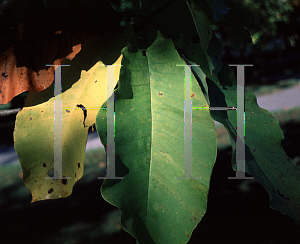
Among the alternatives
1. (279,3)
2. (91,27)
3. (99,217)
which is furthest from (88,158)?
(279,3)

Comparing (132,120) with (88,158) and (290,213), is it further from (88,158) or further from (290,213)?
(88,158)

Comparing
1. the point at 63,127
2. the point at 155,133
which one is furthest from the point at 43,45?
the point at 155,133

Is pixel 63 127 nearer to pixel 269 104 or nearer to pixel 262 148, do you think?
pixel 262 148

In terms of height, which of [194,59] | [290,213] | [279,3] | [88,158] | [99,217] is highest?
[279,3]

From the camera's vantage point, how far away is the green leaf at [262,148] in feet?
1.81

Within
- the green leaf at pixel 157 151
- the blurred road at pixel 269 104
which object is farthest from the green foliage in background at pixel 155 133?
the blurred road at pixel 269 104

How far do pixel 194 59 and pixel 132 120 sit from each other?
0.61 ft

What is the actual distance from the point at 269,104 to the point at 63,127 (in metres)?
9.02

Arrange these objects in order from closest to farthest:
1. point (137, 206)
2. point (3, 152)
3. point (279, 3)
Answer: point (137, 206)
point (3, 152)
point (279, 3)

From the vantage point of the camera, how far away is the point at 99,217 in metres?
3.54

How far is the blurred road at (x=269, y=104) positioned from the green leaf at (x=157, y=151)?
216 inches

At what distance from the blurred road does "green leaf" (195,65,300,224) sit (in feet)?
17.9

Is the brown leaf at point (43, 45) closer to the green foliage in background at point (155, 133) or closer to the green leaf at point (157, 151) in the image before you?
the green foliage in background at point (155, 133)

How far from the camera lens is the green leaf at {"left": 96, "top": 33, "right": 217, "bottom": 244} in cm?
53
